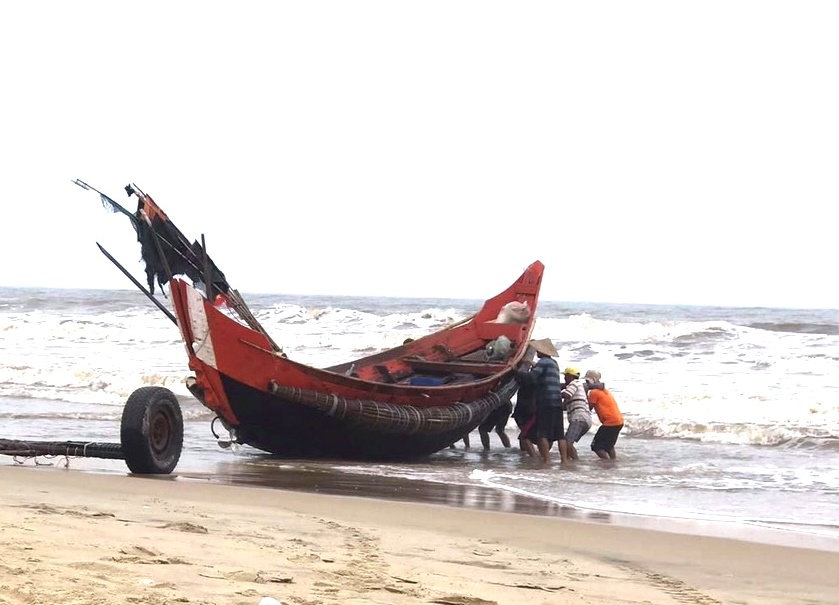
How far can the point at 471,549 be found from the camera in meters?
5.86

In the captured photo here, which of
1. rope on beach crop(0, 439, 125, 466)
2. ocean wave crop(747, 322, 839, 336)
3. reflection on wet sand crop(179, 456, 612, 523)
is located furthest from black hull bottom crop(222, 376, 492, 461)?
ocean wave crop(747, 322, 839, 336)

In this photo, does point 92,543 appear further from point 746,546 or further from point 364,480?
point 364,480

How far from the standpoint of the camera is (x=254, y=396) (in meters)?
10.4

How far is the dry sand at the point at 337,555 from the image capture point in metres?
4.14

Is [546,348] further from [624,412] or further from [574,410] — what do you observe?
[624,412]

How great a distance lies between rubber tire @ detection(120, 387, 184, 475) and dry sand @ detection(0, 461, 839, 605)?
763 millimetres

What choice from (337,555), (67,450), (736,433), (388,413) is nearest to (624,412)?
(736,433)

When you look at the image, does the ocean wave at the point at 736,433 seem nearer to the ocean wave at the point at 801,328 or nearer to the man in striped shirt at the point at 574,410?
the man in striped shirt at the point at 574,410

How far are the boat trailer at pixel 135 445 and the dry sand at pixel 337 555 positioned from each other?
0.77 metres

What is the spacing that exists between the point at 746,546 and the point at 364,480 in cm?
385

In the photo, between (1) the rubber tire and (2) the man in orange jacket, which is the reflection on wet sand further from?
(2) the man in orange jacket

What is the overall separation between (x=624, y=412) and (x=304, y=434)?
7.17 metres

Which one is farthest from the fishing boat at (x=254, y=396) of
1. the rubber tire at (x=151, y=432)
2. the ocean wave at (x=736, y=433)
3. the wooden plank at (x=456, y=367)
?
the ocean wave at (x=736, y=433)

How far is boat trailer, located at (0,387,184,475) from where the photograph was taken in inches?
342
